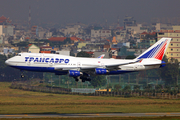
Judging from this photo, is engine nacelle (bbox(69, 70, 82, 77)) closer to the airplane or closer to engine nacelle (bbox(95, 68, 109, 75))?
the airplane

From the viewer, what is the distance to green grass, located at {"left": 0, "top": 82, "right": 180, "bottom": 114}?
106062 mm

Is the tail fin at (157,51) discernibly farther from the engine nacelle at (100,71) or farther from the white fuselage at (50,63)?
the engine nacelle at (100,71)

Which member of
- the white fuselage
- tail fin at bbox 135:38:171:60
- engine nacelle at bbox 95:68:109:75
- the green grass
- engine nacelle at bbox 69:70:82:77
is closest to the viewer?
engine nacelle at bbox 69:70:82:77

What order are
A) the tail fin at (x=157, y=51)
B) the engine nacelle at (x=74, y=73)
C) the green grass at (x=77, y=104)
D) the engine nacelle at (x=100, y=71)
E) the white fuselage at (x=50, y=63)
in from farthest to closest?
1. the green grass at (x=77, y=104)
2. the tail fin at (x=157, y=51)
3. the engine nacelle at (x=100, y=71)
4. the white fuselage at (x=50, y=63)
5. the engine nacelle at (x=74, y=73)

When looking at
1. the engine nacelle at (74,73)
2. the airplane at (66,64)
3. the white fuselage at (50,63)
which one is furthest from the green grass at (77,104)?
the white fuselage at (50,63)

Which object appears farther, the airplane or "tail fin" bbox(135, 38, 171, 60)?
"tail fin" bbox(135, 38, 171, 60)

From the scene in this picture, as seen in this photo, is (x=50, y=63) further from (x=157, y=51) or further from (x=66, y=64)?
(x=157, y=51)

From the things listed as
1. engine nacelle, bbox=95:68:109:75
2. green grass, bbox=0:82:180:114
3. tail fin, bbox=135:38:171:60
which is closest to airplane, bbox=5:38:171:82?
engine nacelle, bbox=95:68:109:75

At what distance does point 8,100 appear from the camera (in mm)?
130875

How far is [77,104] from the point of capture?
12106cm

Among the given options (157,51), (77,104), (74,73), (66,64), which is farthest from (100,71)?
(77,104)

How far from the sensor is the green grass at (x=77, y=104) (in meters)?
106

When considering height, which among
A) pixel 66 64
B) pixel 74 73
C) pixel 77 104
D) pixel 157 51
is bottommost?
pixel 77 104

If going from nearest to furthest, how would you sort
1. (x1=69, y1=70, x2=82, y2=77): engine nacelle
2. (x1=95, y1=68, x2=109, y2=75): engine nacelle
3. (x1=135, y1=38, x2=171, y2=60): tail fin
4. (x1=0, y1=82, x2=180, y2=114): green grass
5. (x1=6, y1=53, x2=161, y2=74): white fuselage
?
(x1=69, y1=70, x2=82, y2=77): engine nacelle, (x1=6, y1=53, x2=161, y2=74): white fuselage, (x1=95, y1=68, x2=109, y2=75): engine nacelle, (x1=135, y1=38, x2=171, y2=60): tail fin, (x1=0, y1=82, x2=180, y2=114): green grass
